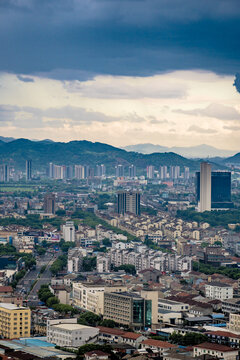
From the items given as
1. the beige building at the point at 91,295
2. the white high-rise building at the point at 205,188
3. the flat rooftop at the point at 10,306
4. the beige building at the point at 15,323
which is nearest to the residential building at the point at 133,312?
the beige building at the point at 91,295

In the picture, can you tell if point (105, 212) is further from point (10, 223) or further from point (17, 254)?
point (17, 254)

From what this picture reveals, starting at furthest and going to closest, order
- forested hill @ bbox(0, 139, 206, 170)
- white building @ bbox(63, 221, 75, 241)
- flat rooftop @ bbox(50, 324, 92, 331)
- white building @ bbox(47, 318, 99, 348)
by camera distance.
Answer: forested hill @ bbox(0, 139, 206, 170)
white building @ bbox(63, 221, 75, 241)
flat rooftop @ bbox(50, 324, 92, 331)
white building @ bbox(47, 318, 99, 348)

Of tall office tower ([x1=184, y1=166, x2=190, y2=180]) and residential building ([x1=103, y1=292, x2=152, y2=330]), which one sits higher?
tall office tower ([x1=184, y1=166, x2=190, y2=180])

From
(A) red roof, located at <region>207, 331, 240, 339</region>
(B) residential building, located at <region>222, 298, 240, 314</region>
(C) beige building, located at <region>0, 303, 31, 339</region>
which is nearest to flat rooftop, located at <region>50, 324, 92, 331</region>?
(C) beige building, located at <region>0, 303, 31, 339</region>

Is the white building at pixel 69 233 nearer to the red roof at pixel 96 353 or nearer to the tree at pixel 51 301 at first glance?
the tree at pixel 51 301

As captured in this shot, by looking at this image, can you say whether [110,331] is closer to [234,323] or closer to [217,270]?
[234,323]

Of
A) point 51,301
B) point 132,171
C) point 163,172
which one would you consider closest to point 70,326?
point 51,301

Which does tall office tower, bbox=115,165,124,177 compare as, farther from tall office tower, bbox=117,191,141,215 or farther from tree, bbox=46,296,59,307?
tree, bbox=46,296,59,307
